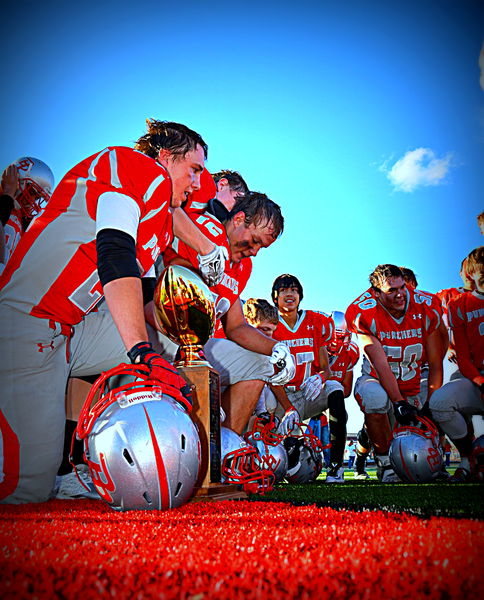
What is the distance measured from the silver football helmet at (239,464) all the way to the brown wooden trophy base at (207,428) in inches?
7.6

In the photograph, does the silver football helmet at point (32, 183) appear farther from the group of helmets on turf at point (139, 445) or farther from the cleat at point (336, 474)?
the cleat at point (336, 474)

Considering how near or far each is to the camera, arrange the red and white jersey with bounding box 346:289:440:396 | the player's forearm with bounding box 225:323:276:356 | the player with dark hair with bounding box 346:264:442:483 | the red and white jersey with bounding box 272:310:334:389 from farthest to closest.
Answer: the red and white jersey with bounding box 272:310:334:389 → the red and white jersey with bounding box 346:289:440:396 → the player with dark hair with bounding box 346:264:442:483 → the player's forearm with bounding box 225:323:276:356

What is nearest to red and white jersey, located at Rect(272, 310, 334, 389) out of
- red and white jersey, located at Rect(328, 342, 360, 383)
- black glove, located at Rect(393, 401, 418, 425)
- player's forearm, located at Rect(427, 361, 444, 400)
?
red and white jersey, located at Rect(328, 342, 360, 383)

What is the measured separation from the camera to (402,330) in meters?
4.95

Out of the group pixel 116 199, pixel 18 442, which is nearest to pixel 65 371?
pixel 18 442

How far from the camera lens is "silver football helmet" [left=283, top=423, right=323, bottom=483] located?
3.52 metres

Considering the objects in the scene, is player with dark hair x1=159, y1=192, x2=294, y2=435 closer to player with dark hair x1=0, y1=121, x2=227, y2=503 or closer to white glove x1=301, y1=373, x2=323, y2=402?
player with dark hair x1=0, y1=121, x2=227, y2=503

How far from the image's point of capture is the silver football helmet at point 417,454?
3252 millimetres

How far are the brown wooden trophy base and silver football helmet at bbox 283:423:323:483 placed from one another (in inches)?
58.5

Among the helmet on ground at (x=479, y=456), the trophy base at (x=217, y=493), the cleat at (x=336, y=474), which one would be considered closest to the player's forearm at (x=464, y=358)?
the helmet on ground at (x=479, y=456)

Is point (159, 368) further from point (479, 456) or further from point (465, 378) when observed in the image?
point (465, 378)

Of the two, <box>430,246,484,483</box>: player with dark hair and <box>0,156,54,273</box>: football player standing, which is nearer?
<box>0,156,54,273</box>: football player standing

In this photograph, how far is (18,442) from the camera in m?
2.00

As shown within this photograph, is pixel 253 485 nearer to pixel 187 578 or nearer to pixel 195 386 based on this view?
pixel 195 386
